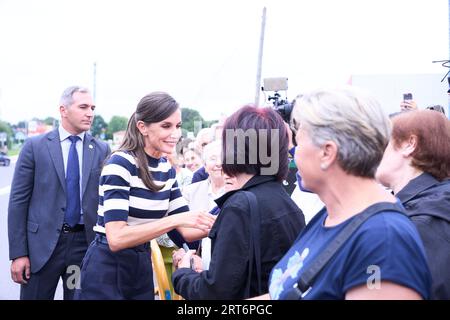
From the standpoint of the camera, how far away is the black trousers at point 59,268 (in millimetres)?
3219

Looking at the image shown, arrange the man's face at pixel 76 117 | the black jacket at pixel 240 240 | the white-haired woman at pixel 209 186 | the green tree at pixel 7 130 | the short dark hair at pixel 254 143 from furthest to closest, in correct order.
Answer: the green tree at pixel 7 130 < the white-haired woman at pixel 209 186 < the man's face at pixel 76 117 < the short dark hair at pixel 254 143 < the black jacket at pixel 240 240

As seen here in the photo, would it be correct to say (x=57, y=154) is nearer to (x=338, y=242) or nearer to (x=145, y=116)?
(x=145, y=116)

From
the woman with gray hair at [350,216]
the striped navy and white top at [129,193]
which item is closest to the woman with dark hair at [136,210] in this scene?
the striped navy and white top at [129,193]

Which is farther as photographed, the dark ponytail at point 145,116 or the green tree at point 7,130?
the green tree at point 7,130

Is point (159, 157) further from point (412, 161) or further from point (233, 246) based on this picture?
point (412, 161)

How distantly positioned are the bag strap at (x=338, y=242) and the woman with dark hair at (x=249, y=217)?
45cm

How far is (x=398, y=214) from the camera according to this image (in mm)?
1229

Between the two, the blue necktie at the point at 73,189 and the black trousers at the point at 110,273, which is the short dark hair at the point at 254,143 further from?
the blue necktie at the point at 73,189

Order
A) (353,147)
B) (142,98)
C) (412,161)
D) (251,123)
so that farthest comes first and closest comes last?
(142,98)
(412,161)
(251,123)
(353,147)

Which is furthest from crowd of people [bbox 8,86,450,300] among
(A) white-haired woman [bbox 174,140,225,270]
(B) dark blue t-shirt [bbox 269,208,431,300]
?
(A) white-haired woman [bbox 174,140,225,270]

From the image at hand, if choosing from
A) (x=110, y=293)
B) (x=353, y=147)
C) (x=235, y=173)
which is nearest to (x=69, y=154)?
(x=110, y=293)
